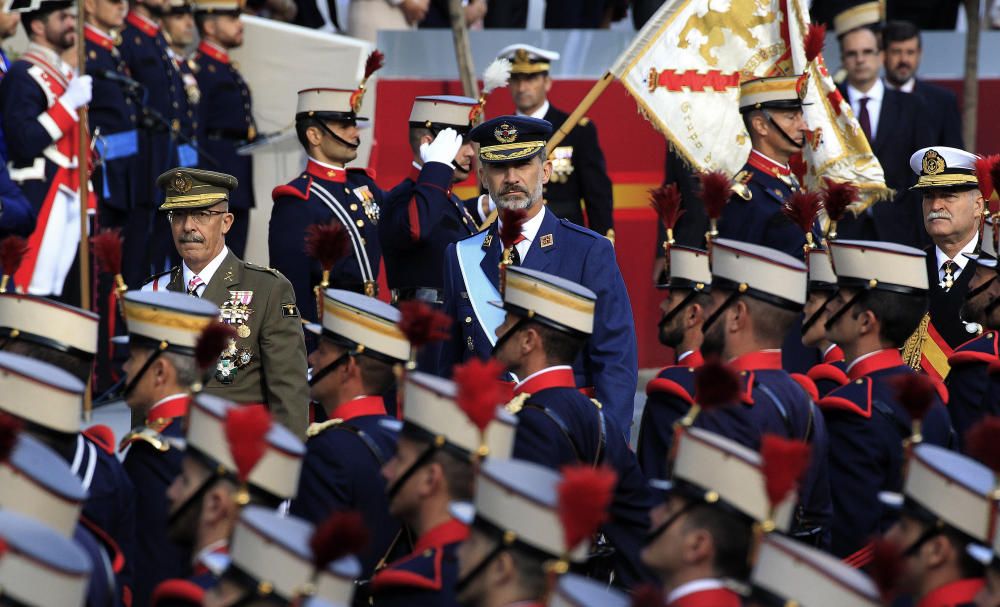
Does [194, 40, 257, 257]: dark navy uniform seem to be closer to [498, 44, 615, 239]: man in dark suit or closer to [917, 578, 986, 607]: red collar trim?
[498, 44, 615, 239]: man in dark suit

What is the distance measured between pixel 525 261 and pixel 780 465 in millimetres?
2593

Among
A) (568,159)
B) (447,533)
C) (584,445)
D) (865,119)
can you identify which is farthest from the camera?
(865,119)

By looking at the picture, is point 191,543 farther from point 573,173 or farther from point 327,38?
point 327,38

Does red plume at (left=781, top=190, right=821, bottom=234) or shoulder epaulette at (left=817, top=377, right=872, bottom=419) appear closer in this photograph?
shoulder epaulette at (left=817, top=377, right=872, bottom=419)

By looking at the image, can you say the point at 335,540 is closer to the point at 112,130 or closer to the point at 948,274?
the point at 948,274

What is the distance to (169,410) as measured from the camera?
520 cm

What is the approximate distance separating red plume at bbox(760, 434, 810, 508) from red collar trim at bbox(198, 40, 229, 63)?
823cm

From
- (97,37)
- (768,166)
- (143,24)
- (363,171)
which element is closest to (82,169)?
(97,37)

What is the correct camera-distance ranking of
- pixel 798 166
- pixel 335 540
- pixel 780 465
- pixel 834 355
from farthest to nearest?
pixel 798 166, pixel 834 355, pixel 780 465, pixel 335 540

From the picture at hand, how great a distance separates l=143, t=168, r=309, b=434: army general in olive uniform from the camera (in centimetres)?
648

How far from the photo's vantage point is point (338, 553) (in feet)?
12.3

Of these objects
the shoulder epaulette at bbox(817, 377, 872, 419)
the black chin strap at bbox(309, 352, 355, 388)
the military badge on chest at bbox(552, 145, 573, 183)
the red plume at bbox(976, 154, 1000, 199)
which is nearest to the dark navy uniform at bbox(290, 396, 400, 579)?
the black chin strap at bbox(309, 352, 355, 388)

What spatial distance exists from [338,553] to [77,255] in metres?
6.92

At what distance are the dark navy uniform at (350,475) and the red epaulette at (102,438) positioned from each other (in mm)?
525
